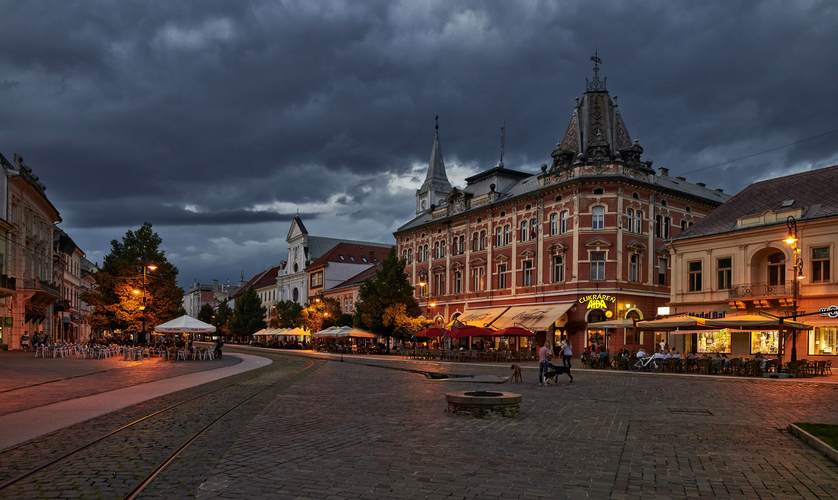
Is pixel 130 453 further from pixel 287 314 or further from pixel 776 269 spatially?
pixel 287 314

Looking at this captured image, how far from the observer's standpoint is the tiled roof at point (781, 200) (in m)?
35.0

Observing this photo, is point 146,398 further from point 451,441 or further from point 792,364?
point 792,364

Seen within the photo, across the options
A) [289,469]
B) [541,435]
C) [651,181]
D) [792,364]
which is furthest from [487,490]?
[651,181]

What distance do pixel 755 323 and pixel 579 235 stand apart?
18441 mm

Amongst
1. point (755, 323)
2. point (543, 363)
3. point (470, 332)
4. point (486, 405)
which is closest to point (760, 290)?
point (755, 323)

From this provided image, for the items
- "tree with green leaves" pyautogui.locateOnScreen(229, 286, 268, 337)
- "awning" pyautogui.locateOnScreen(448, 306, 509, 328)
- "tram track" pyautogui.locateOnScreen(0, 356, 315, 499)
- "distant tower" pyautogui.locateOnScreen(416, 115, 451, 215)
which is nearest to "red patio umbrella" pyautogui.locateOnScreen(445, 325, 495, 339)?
"awning" pyautogui.locateOnScreen(448, 306, 509, 328)

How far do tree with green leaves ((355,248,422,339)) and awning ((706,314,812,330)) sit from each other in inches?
1079

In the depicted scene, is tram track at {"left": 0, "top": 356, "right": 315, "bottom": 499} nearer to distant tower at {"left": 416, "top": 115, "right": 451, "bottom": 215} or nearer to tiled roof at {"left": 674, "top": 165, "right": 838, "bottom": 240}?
tiled roof at {"left": 674, "top": 165, "right": 838, "bottom": 240}

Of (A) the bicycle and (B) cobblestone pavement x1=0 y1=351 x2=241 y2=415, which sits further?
(A) the bicycle

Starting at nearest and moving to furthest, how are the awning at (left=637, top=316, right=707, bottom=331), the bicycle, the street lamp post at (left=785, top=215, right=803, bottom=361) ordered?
the street lamp post at (left=785, top=215, right=803, bottom=361)
the bicycle
the awning at (left=637, top=316, right=707, bottom=331)

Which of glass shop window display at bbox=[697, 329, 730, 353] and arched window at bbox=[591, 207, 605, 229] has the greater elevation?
arched window at bbox=[591, 207, 605, 229]

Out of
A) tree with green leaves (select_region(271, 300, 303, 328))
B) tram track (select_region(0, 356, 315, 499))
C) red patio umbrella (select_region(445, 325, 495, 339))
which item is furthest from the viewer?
tree with green leaves (select_region(271, 300, 303, 328))

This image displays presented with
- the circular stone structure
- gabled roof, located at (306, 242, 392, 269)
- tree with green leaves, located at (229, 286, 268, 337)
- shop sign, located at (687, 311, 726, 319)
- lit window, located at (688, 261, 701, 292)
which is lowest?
tree with green leaves, located at (229, 286, 268, 337)

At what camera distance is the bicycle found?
31.8 meters
